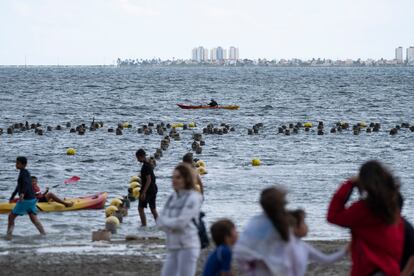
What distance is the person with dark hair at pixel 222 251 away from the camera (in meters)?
8.12

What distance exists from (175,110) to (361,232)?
6506cm

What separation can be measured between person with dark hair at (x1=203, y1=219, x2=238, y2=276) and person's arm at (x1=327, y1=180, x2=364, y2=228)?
842 mm

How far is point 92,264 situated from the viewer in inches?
516

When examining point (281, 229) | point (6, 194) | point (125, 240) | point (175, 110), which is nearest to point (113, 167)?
point (6, 194)

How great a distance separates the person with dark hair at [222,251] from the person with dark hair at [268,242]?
453 mm

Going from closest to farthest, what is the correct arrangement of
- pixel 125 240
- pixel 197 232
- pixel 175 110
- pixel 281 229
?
pixel 281 229
pixel 197 232
pixel 125 240
pixel 175 110

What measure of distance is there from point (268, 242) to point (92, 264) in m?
5.94

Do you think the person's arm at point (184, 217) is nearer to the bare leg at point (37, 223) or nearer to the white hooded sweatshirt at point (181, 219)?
the white hooded sweatshirt at point (181, 219)

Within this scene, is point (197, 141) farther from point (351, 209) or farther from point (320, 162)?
point (351, 209)

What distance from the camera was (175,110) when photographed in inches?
2859

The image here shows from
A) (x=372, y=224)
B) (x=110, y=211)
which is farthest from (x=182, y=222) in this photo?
(x=110, y=211)

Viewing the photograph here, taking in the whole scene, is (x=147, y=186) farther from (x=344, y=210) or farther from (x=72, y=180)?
(x=72, y=180)

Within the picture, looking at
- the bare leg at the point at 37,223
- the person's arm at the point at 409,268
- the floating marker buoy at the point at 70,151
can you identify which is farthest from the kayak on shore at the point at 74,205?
the floating marker buoy at the point at 70,151

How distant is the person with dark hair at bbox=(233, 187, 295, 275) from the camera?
7.36 meters
